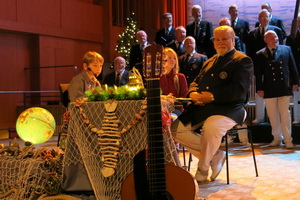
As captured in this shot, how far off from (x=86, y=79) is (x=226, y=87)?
4.31ft

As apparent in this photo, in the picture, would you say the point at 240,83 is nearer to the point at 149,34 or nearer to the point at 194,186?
the point at 194,186

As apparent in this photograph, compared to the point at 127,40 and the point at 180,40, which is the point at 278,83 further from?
the point at 127,40

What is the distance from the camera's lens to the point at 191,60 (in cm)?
609

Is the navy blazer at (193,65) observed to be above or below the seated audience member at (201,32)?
below

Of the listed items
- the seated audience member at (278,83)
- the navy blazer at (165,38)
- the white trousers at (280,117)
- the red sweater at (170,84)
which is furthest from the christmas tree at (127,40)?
the red sweater at (170,84)

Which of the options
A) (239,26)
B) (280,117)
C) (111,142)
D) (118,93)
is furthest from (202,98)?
(239,26)

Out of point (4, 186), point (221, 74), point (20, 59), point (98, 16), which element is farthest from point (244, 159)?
point (98, 16)

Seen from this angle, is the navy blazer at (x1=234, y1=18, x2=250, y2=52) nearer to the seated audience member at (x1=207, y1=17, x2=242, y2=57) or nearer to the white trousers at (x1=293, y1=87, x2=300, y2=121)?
the seated audience member at (x1=207, y1=17, x2=242, y2=57)

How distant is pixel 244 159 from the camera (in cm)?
527

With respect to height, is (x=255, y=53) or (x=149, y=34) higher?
(x=149, y=34)

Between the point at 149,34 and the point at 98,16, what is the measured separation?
1.57 metres

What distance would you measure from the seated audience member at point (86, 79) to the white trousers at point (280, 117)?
9.92 ft

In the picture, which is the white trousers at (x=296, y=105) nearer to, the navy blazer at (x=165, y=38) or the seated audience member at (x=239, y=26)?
the seated audience member at (x=239, y=26)

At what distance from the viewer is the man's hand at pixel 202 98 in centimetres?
378
